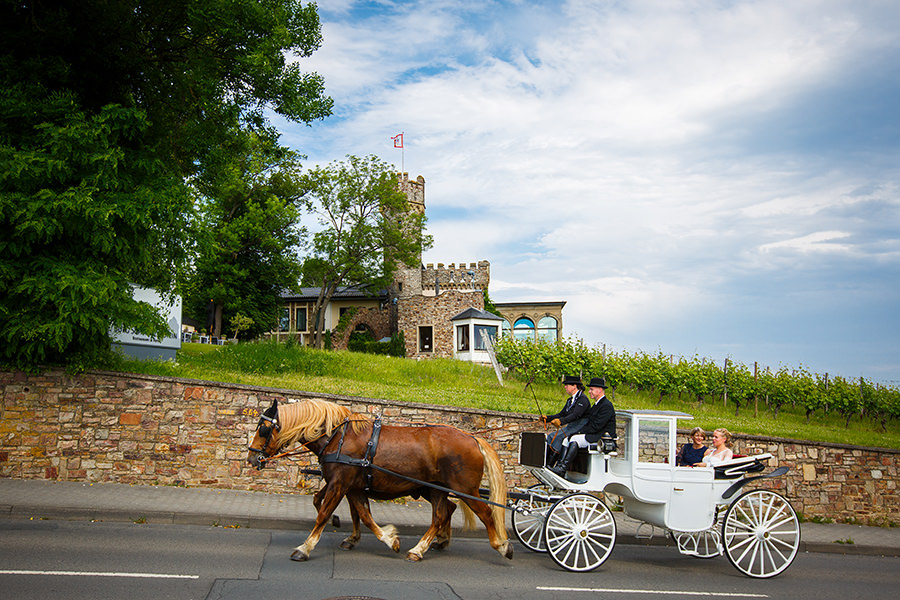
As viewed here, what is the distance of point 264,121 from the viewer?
55.4 ft

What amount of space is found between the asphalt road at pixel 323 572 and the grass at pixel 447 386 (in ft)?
23.1

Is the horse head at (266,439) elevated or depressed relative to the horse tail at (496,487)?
elevated

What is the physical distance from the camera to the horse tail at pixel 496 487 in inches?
318

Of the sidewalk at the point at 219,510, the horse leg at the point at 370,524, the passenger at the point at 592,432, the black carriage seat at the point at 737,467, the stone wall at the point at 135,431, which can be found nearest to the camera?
the horse leg at the point at 370,524

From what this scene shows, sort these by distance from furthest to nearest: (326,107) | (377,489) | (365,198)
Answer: (365,198)
(326,107)
(377,489)

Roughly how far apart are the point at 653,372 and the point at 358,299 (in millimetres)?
31331

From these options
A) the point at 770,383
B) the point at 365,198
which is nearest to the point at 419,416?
the point at 770,383

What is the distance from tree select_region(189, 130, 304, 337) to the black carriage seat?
3247 centimetres

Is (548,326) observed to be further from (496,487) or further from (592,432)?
(496,487)

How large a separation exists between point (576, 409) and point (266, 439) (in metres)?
3.99

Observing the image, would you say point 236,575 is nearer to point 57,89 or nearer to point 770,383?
point 57,89

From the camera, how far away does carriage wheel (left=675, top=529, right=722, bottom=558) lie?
8841 millimetres

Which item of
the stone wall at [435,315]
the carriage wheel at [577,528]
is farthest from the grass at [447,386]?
the stone wall at [435,315]

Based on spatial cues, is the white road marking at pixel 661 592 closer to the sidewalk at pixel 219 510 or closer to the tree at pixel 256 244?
the sidewalk at pixel 219 510
